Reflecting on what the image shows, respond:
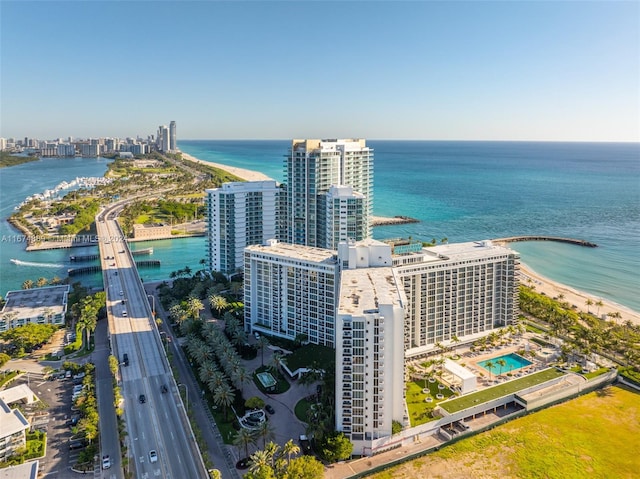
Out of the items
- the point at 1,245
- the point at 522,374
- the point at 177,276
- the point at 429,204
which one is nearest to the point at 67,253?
the point at 1,245

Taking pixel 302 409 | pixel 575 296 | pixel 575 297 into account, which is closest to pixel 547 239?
pixel 575 296

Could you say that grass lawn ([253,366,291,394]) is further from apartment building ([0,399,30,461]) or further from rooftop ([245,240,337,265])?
apartment building ([0,399,30,461])

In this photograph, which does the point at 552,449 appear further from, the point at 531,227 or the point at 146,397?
the point at 531,227

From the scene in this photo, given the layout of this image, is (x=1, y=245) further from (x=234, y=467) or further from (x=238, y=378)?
(x=234, y=467)

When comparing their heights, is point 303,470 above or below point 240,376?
below

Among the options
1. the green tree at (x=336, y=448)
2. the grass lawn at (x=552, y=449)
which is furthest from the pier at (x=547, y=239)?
the green tree at (x=336, y=448)

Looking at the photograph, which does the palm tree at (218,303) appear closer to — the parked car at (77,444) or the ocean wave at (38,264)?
the parked car at (77,444)
